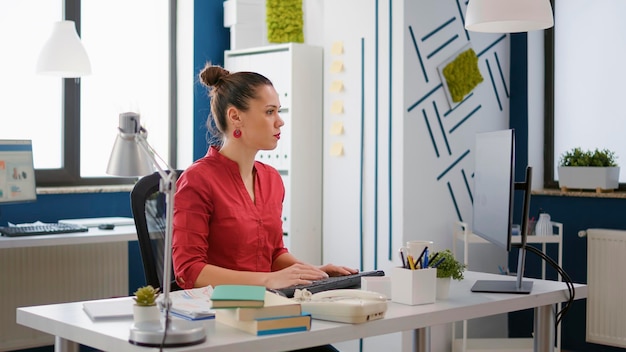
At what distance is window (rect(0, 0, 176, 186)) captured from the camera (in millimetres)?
4676

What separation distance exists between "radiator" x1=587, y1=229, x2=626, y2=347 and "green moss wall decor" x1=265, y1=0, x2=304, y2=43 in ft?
6.63

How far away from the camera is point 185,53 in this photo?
529cm

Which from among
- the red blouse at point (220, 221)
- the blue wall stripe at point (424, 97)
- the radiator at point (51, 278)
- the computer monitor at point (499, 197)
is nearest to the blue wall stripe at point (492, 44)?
the blue wall stripe at point (424, 97)

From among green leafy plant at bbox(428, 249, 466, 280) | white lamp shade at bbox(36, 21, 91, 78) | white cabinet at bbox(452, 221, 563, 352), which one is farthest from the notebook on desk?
green leafy plant at bbox(428, 249, 466, 280)

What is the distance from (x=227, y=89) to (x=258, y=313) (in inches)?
41.4

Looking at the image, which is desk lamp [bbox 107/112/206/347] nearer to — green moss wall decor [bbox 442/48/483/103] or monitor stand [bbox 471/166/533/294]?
monitor stand [bbox 471/166/533/294]

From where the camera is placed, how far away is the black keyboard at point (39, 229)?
12.7 ft

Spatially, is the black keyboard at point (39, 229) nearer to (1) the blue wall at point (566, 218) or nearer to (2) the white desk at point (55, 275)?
(2) the white desk at point (55, 275)

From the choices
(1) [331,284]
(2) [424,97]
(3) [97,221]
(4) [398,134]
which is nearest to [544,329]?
(1) [331,284]

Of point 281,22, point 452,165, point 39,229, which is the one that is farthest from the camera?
point 281,22

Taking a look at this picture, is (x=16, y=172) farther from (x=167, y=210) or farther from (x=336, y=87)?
(x=167, y=210)

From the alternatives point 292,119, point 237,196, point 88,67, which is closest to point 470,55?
point 292,119

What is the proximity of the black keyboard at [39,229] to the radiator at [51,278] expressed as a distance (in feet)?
1.01

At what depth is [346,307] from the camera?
1868 mm
